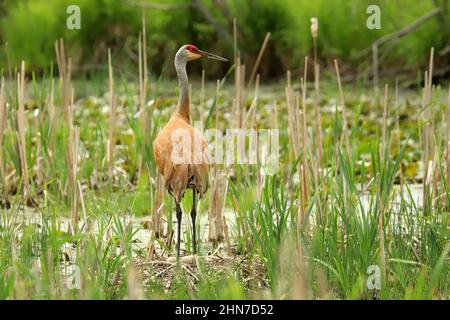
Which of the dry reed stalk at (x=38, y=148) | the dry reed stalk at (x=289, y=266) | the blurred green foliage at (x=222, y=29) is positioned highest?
the blurred green foliage at (x=222, y=29)

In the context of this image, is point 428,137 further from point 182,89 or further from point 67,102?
point 67,102

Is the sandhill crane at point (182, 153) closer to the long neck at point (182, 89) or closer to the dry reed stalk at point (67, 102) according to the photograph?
the long neck at point (182, 89)

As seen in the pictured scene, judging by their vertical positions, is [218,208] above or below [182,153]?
below

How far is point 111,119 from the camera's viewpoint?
167 inches

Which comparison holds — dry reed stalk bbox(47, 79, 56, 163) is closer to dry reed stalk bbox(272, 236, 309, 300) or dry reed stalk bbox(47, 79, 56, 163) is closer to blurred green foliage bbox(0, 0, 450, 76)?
dry reed stalk bbox(272, 236, 309, 300)

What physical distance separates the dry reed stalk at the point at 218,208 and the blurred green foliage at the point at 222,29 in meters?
4.33

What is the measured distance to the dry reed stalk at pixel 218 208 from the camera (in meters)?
3.69

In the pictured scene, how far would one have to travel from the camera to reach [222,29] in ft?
27.5

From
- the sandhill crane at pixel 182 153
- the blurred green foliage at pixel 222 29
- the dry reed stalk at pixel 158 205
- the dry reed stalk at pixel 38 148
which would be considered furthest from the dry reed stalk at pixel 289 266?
the blurred green foliage at pixel 222 29

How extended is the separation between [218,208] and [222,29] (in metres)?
4.80

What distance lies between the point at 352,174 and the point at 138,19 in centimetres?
637

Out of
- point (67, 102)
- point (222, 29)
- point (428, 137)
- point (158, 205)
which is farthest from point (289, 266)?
point (222, 29)
